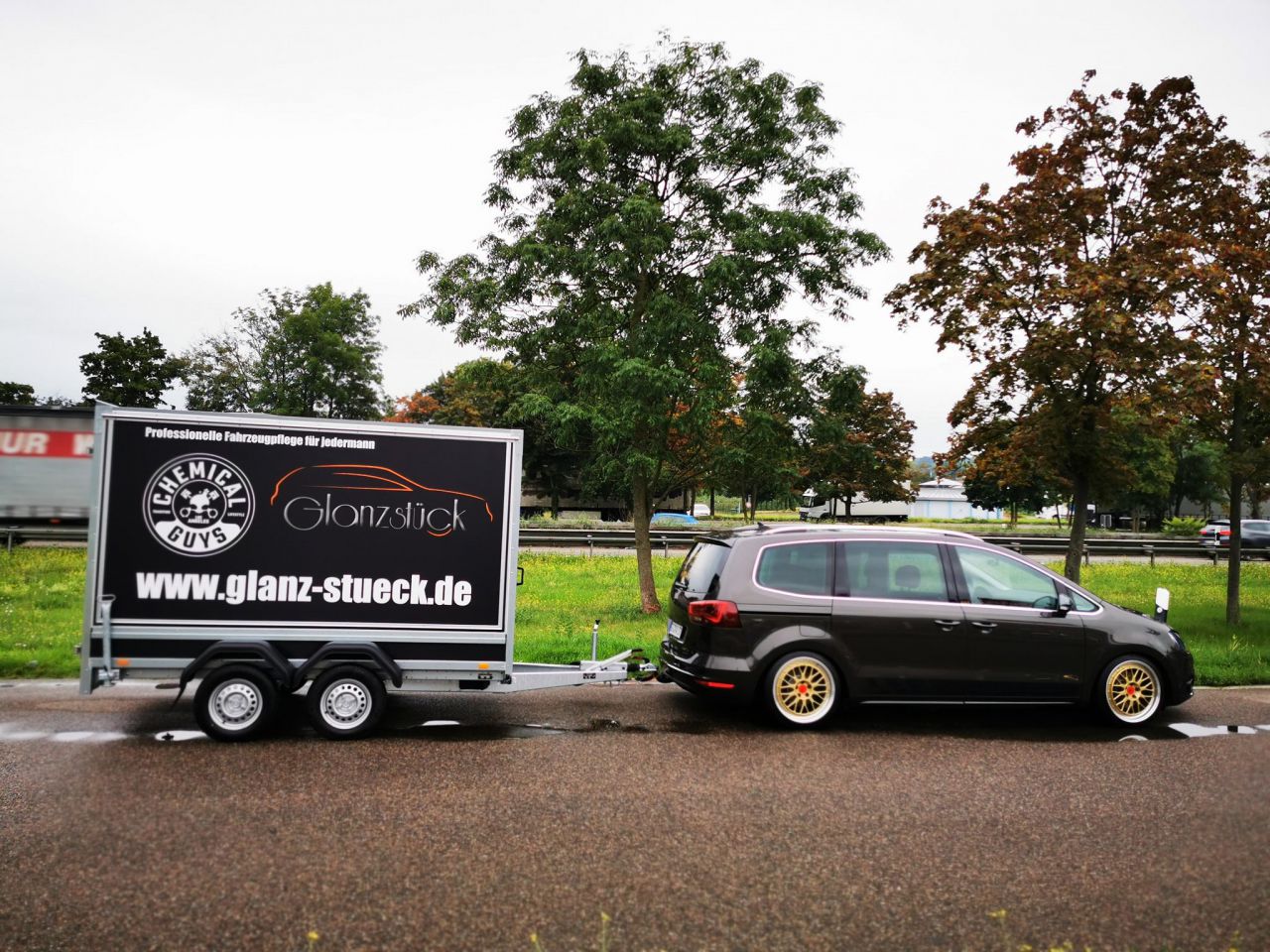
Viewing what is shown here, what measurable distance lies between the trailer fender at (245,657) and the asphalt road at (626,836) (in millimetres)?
491

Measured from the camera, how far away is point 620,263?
37.8 feet

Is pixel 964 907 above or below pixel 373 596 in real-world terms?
below

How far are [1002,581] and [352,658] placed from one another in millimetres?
5405

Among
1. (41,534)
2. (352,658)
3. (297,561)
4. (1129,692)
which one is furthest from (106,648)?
(41,534)

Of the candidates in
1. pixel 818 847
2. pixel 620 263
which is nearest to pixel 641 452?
pixel 620 263

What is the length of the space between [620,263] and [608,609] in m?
5.73

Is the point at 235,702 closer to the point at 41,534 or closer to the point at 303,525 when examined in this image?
the point at 303,525

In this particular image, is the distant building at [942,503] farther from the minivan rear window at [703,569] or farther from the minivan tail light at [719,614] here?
the minivan tail light at [719,614]

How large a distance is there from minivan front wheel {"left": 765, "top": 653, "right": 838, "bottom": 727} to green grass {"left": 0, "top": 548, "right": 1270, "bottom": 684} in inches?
128

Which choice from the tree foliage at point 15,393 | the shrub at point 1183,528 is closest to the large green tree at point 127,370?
the tree foliage at point 15,393

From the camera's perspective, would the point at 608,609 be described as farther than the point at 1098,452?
Result: Yes

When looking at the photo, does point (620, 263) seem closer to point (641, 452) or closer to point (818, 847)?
point (641, 452)

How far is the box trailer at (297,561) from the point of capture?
624 centimetres

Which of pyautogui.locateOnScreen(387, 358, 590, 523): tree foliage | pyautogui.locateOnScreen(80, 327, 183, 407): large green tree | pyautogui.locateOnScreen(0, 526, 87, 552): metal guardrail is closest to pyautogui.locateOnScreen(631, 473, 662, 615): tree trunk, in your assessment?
pyautogui.locateOnScreen(387, 358, 590, 523): tree foliage
